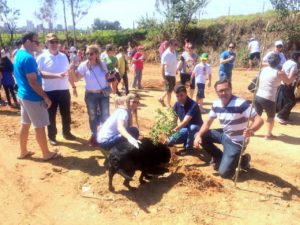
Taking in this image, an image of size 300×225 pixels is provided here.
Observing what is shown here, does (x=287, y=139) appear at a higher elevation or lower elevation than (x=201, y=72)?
lower

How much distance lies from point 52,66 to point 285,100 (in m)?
5.54

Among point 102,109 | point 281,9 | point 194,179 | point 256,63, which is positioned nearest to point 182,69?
point 102,109

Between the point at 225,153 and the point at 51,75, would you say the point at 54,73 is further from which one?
the point at 225,153

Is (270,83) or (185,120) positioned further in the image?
(270,83)

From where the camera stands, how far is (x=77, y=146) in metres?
6.78

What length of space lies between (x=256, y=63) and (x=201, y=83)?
37.0ft

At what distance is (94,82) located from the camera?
6.21 meters

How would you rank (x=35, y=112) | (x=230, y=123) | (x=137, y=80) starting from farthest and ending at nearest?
(x=137, y=80) < (x=35, y=112) < (x=230, y=123)

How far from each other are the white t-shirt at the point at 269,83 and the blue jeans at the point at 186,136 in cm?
182

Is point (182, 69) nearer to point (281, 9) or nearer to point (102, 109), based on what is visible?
point (102, 109)

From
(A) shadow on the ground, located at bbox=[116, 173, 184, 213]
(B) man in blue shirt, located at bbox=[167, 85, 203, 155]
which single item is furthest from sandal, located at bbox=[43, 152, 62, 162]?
(B) man in blue shirt, located at bbox=[167, 85, 203, 155]

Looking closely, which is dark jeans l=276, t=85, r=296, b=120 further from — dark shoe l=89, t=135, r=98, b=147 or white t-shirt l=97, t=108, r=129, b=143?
white t-shirt l=97, t=108, r=129, b=143

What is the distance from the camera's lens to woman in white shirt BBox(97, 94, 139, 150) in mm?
5008

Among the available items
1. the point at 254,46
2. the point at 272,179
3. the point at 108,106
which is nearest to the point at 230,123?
the point at 272,179
